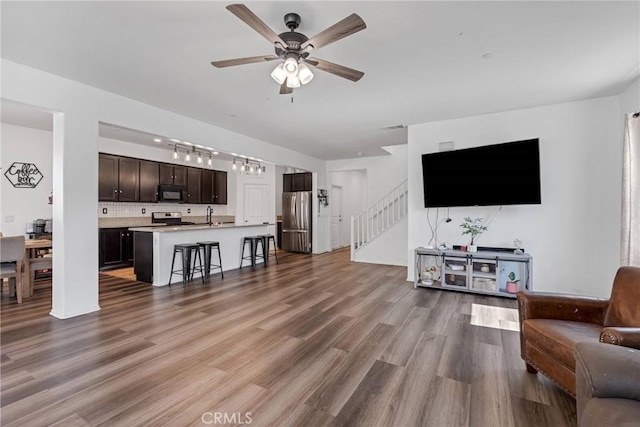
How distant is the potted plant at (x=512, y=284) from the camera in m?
4.09

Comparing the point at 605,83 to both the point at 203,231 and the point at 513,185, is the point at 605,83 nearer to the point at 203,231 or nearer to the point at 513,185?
the point at 513,185

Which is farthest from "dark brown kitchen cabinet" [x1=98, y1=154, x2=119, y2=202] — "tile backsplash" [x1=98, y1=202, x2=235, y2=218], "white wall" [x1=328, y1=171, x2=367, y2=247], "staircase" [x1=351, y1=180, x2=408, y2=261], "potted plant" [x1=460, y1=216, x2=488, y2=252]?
"potted plant" [x1=460, y1=216, x2=488, y2=252]

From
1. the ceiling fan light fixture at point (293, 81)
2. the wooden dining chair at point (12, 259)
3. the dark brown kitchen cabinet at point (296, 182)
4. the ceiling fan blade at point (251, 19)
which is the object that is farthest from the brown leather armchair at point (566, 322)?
the dark brown kitchen cabinet at point (296, 182)

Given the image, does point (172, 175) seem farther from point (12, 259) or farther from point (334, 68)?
point (334, 68)

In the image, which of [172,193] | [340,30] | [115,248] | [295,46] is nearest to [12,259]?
[115,248]

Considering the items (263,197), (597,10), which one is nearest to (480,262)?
(597,10)

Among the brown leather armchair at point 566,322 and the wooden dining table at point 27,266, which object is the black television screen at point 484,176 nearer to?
the brown leather armchair at point 566,322

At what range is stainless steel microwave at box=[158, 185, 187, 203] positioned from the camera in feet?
22.4

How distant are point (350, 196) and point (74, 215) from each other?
7968 millimetres

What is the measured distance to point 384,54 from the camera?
2766 mm

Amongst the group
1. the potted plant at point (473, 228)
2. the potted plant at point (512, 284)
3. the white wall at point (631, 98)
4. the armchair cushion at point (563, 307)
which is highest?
the white wall at point (631, 98)

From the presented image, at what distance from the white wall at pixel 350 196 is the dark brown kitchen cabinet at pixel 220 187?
12.0 feet

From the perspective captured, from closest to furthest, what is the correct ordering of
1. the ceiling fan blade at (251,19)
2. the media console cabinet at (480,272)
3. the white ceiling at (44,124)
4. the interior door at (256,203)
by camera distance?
the ceiling fan blade at (251,19)
the media console cabinet at (480,272)
the white ceiling at (44,124)
the interior door at (256,203)

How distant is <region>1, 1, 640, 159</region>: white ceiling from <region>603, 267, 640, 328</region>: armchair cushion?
1.98m
